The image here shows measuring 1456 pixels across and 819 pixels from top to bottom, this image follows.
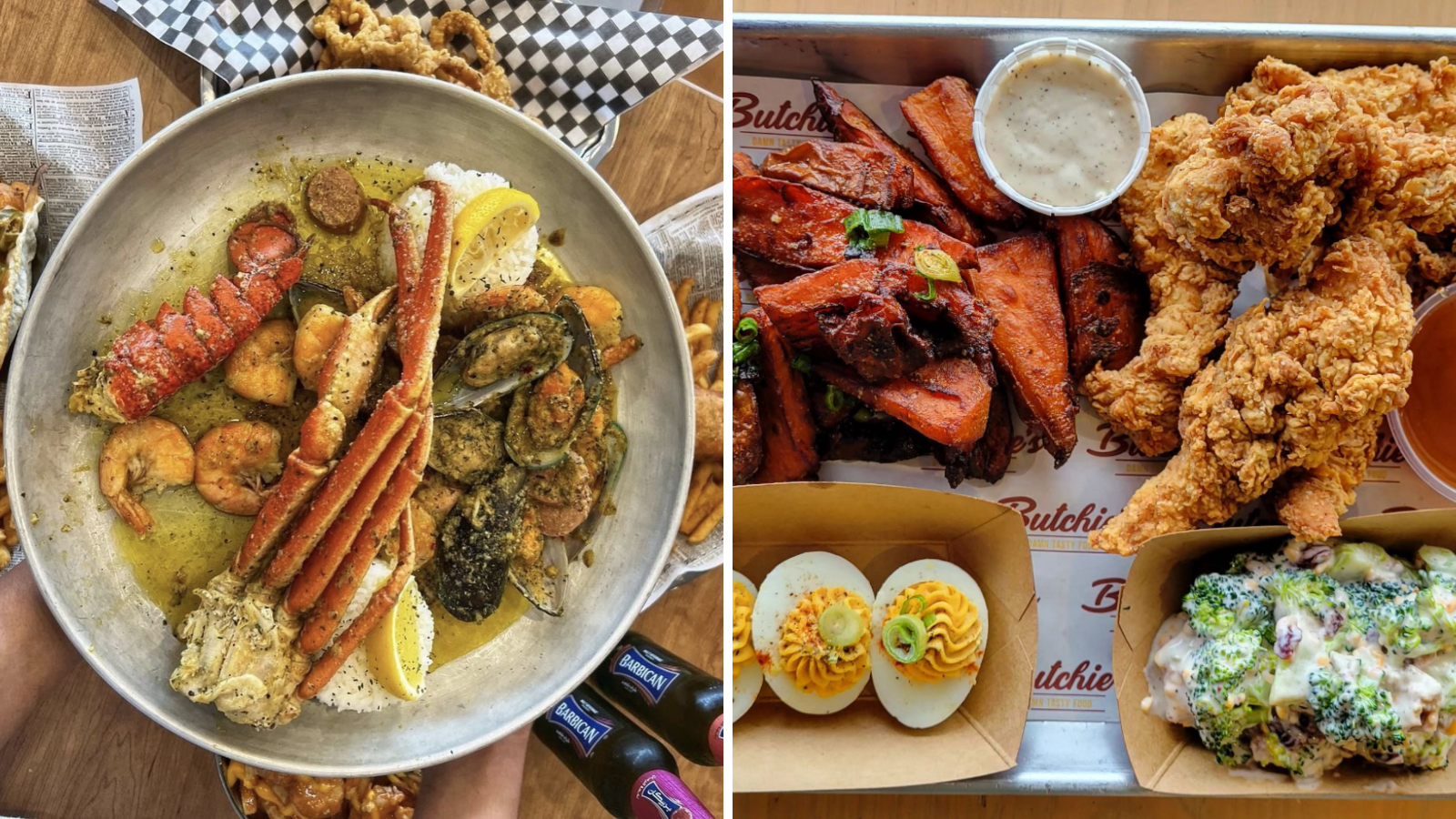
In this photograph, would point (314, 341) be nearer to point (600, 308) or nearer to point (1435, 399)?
point (600, 308)

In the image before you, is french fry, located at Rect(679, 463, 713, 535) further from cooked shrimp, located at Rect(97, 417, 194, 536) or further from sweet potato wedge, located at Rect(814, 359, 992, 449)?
cooked shrimp, located at Rect(97, 417, 194, 536)

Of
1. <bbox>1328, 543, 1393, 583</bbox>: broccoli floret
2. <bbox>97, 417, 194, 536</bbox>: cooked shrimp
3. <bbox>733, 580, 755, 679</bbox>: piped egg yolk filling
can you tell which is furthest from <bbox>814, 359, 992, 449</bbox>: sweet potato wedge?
<bbox>97, 417, 194, 536</bbox>: cooked shrimp

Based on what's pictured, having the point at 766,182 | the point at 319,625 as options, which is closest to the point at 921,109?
the point at 766,182

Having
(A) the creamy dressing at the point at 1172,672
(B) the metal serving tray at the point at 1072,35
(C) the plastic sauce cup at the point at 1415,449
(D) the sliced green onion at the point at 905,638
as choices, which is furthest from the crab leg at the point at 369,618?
(C) the plastic sauce cup at the point at 1415,449

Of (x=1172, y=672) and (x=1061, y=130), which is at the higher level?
(x=1061, y=130)

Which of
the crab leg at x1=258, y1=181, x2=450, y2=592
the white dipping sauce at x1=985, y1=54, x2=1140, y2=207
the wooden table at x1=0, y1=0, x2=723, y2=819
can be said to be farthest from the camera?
the white dipping sauce at x1=985, y1=54, x2=1140, y2=207

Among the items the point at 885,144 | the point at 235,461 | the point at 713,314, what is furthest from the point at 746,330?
the point at 235,461
